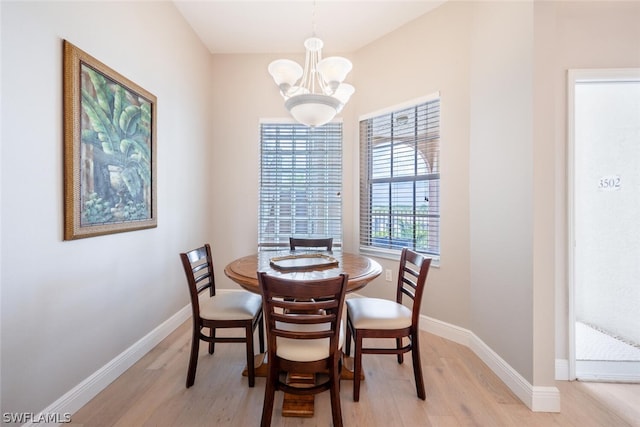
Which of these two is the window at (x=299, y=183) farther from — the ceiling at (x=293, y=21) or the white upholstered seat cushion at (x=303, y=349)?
the white upholstered seat cushion at (x=303, y=349)

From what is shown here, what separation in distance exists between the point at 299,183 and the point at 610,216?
2835 mm

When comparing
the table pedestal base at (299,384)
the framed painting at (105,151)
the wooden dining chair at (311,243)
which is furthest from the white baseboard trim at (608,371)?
the framed painting at (105,151)

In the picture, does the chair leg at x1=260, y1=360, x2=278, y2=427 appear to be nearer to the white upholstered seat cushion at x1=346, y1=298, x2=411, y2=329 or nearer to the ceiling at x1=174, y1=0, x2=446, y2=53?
the white upholstered seat cushion at x1=346, y1=298, x2=411, y2=329

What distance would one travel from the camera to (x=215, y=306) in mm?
1830

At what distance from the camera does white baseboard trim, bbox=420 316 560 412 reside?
157cm

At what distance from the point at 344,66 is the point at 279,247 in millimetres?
2156

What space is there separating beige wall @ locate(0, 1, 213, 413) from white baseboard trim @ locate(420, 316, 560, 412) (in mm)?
2510

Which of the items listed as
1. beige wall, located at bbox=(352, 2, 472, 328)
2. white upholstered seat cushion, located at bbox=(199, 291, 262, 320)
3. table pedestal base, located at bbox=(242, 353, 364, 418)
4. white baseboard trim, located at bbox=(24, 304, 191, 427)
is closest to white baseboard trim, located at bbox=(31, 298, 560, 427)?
white baseboard trim, located at bbox=(24, 304, 191, 427)

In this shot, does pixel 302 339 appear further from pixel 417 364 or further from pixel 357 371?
pixel 417 364

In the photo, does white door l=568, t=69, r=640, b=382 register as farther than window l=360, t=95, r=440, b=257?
No

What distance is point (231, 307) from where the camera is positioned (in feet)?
5.93

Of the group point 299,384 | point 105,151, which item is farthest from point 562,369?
point 105,151

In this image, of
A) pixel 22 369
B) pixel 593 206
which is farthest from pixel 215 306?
pixel 593 206

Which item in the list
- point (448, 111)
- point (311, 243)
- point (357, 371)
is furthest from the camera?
point (311, 243)
